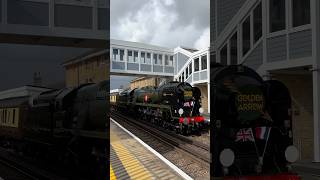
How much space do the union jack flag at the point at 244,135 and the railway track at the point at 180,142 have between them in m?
0.39

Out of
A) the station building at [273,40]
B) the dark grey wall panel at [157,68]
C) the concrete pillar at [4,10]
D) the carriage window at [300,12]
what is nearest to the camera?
the concrete pillar at [4,10]

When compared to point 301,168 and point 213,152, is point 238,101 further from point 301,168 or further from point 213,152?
point 301,168

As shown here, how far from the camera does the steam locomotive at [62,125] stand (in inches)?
64.0

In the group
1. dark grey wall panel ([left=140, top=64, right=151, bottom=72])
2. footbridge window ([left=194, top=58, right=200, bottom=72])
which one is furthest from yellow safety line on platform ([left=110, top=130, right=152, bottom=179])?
footbridge window ([left=194, top=58, right=200, bottom=72])

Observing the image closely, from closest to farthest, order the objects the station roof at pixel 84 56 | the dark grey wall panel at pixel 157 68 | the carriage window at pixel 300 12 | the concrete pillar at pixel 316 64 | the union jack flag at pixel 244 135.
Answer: the station roof at pixel 84 56
the dark grey wall panel at pixel 157 68
the union jack flag at pixel 244 135
the carriage window at pixel 300 12
the concrete pillar at pixel 316 64

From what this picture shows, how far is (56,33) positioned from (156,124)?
2.81 ft

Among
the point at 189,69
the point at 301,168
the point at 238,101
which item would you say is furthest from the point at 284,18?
the point at 301,168

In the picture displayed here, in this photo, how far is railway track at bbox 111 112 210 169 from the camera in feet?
6.81

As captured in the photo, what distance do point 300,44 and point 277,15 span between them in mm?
382

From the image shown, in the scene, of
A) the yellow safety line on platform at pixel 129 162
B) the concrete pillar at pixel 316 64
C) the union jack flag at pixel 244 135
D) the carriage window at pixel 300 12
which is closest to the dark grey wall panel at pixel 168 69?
the yellow safety line on platform at pixel 129 162

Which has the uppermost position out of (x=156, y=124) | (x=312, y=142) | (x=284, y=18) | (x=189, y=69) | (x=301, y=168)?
(x=284, y=18)

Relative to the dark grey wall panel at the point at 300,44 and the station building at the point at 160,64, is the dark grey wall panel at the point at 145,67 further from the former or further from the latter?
the dark grey wall panel at the point at 300,44

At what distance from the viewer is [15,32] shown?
1.60 m

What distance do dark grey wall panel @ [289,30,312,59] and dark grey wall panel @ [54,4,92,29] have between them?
1.39 m
